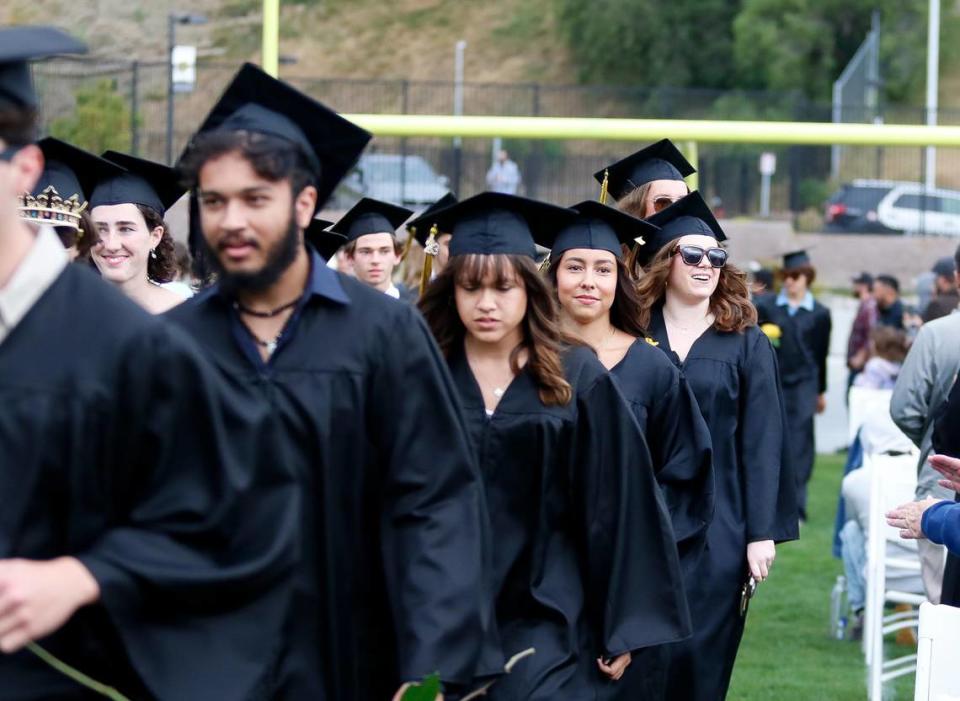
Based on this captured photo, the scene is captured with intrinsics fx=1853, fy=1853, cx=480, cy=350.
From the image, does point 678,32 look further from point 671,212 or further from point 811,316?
point 671,212

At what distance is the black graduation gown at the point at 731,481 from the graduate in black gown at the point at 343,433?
113 inches

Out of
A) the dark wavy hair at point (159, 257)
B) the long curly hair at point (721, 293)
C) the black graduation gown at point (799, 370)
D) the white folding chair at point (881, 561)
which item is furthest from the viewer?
the black graduation gown at point (799, 370)

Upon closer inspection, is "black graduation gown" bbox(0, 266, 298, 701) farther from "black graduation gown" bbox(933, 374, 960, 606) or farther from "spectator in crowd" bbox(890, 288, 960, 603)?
"spectator in crowd" bbox(890, 288, 960, 603)

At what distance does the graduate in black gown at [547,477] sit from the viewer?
5.35m

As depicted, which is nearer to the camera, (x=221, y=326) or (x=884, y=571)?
(x=221, y=326)

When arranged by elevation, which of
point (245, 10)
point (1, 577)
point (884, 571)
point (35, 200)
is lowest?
point (884, 571)

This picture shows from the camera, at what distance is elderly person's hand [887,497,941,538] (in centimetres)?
573

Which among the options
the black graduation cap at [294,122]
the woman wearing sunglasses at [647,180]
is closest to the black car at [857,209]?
the woman wearing sunglasses at [647,180]

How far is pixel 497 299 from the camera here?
5.41 metres

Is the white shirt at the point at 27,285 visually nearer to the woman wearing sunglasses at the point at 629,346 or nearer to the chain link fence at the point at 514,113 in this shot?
the woman wearing sunglasses at the point at 629,346

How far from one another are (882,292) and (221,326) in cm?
1421

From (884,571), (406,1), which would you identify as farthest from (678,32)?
→ (884,571)

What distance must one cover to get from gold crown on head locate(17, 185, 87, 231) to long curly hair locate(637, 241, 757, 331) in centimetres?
220

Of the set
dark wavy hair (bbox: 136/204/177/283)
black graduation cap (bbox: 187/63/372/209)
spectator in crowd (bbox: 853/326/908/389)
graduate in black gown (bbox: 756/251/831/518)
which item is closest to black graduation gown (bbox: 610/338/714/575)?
dark wavy hair (bbox: 136/204/177/283)
